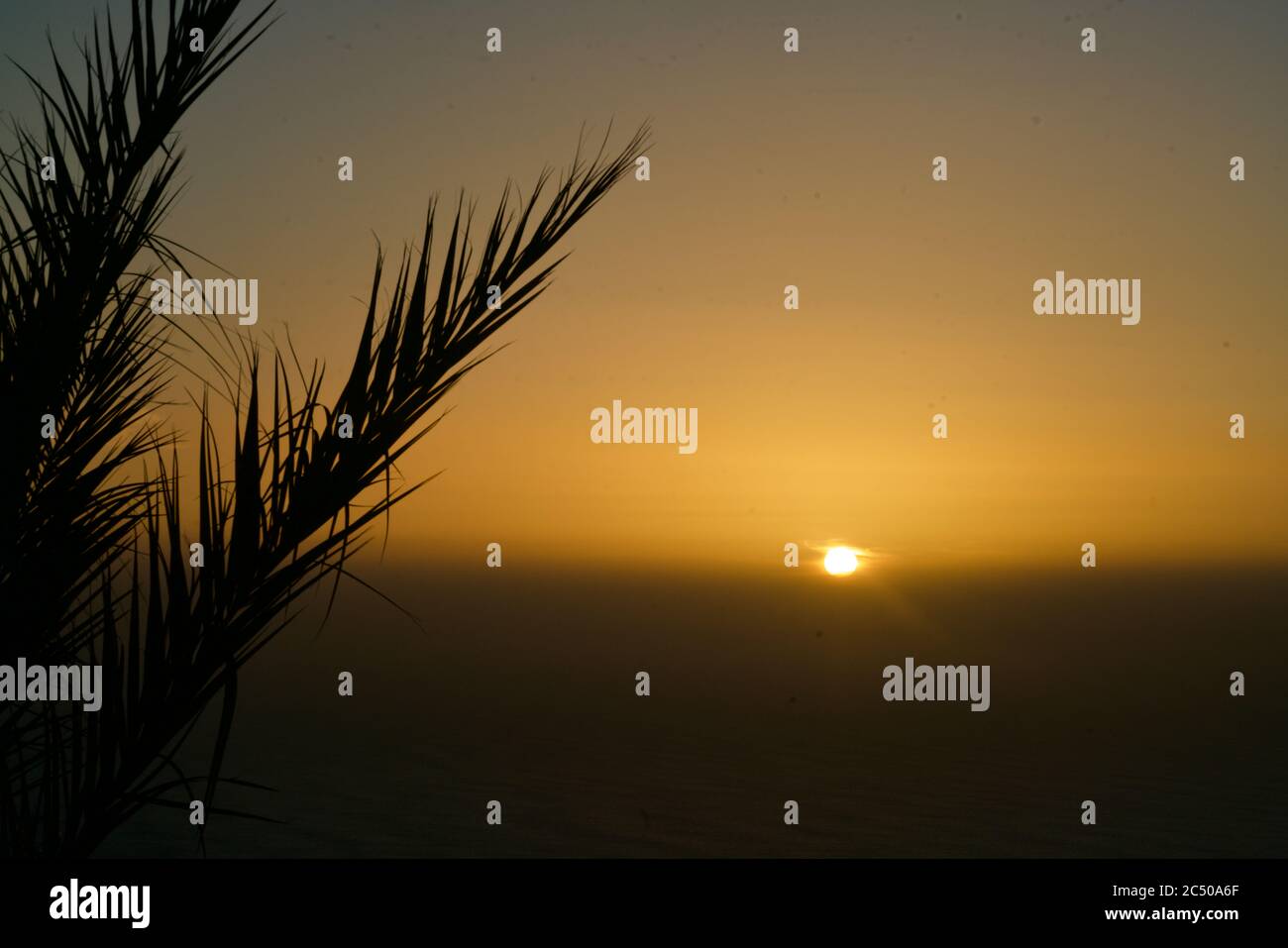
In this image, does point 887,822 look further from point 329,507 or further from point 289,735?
point 329,507

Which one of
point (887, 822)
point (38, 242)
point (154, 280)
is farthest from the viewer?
point (887, 822)

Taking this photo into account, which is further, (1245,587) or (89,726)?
(1245,587)

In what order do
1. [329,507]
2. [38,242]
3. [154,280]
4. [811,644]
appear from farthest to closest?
[811,644], [154,280], [38,242], [329,507]

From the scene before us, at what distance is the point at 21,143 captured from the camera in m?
1.96

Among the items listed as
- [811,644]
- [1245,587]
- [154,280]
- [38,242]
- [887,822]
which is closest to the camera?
[38,242]

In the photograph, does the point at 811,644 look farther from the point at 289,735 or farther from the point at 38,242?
the point at 38,242

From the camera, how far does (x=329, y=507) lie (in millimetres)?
1685

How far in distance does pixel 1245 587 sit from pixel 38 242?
127 meters
